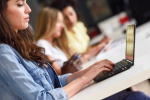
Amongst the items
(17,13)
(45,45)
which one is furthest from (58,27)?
(17,13)

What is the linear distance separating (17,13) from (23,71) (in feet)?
0.99

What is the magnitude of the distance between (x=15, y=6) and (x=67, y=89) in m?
0.46

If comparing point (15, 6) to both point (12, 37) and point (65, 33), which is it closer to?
point (12, 37)

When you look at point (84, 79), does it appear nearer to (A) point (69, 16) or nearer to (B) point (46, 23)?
(B) point (46, 23)

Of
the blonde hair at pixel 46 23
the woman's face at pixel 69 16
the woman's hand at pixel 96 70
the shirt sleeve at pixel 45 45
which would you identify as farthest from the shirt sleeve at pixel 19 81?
the woman's face at pixel 69 16

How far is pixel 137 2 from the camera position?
2.52 m

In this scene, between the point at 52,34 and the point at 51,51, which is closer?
the point at 51,51

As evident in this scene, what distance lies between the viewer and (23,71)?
71 cm

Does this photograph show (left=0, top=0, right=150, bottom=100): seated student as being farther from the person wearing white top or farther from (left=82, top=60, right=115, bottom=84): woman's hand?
the person wearing white top

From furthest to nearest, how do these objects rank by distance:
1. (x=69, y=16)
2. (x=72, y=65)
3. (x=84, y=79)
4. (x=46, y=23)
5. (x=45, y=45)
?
(x=69, y=16), (x=46, y=23), (x=45, y=45), (x=72, y=65), (x=84, y=79)

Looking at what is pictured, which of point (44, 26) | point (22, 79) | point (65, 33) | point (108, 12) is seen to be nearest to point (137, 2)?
point (65, 33)

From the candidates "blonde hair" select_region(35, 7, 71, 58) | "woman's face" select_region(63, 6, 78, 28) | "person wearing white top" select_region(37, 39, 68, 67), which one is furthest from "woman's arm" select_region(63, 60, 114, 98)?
"woman's face" select_region(63, 6, 78, 28)

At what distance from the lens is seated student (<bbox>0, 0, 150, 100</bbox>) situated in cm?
68

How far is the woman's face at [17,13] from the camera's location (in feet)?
2.74
